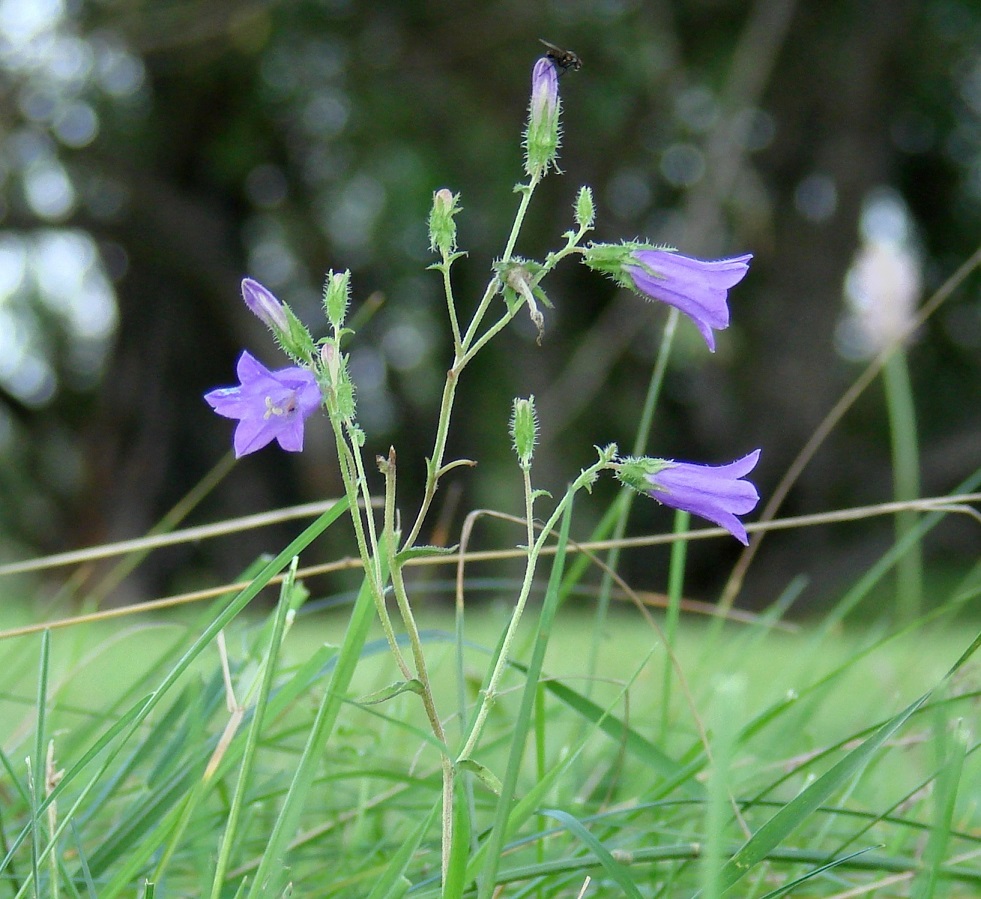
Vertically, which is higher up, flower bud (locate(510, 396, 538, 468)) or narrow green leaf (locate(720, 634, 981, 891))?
flower bud (locate(510, 396, 538, 468))

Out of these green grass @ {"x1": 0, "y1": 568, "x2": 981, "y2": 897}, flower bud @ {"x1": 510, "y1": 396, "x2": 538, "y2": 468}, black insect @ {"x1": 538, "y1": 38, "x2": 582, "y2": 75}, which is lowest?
green grass @ {"x1": 0, "y1": 568, "x2": 981, "y2": 897}

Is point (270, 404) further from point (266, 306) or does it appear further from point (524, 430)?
point (524, 430)

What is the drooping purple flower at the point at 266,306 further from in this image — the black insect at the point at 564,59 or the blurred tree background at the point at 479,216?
the blurred tree background at the point at 479,216

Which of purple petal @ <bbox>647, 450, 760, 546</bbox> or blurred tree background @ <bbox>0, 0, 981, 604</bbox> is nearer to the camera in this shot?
purple petal @ <bbox>647, 450, 760, 546</bbox>

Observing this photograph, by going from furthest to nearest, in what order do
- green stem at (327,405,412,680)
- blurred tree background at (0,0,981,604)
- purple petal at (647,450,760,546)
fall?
1. blurred tree background at (0,0,981,604)
2. purple petal at (647,450,760,546)
3. green stem at (327,405,412,680)

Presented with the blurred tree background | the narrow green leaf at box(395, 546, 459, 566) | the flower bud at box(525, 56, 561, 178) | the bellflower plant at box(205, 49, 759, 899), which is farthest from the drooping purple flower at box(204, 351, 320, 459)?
the blurred tree background

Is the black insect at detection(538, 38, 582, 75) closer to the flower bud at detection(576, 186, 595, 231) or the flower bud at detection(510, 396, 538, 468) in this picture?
the flower bud at detection(576, 186, 595, 231)

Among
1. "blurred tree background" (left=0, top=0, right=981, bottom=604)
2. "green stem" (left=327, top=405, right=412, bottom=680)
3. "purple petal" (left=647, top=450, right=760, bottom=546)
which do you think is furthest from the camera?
"blurred tree background" (left=0, top=0, right=981, bottom=604)

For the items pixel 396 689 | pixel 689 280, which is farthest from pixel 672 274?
pixel 396 689

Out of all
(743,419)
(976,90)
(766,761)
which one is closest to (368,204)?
(743,419)
